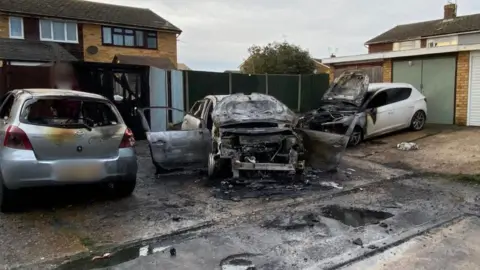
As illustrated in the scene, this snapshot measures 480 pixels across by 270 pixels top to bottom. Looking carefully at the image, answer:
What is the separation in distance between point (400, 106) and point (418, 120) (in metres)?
1.14

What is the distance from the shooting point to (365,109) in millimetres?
10828

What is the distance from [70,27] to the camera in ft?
74.4

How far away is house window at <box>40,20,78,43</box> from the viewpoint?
72.0 ft

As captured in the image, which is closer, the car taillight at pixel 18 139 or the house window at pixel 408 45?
the car taillight at pixel 18 139

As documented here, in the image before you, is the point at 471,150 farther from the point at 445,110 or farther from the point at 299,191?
the point at 299,191

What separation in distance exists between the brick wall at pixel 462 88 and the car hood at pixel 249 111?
26.5ft

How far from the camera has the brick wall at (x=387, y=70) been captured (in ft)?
49.0

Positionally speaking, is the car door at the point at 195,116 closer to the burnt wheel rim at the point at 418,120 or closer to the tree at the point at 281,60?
the burnt wheel rim at the point at 418,120

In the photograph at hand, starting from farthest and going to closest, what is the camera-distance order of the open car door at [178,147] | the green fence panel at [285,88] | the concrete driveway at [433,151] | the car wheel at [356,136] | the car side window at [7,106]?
the green fence panel at [285,88] → the car wheel at [356,136] → the concrete driveway at [433,151] → the open car door at [178,147] → the car side window at [7,106]

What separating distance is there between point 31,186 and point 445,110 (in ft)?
41.6

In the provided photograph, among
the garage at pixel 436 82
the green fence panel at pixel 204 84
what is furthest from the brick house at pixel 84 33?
the garage at pixel 436 82

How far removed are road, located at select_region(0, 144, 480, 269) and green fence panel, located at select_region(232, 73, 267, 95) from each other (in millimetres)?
6916

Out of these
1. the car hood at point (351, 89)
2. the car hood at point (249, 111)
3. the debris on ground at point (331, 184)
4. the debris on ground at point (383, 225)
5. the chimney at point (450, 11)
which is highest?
the chimney at point (450, 11)

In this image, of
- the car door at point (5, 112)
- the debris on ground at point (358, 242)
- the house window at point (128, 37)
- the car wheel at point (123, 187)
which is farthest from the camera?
the house window at point (128, 37)
